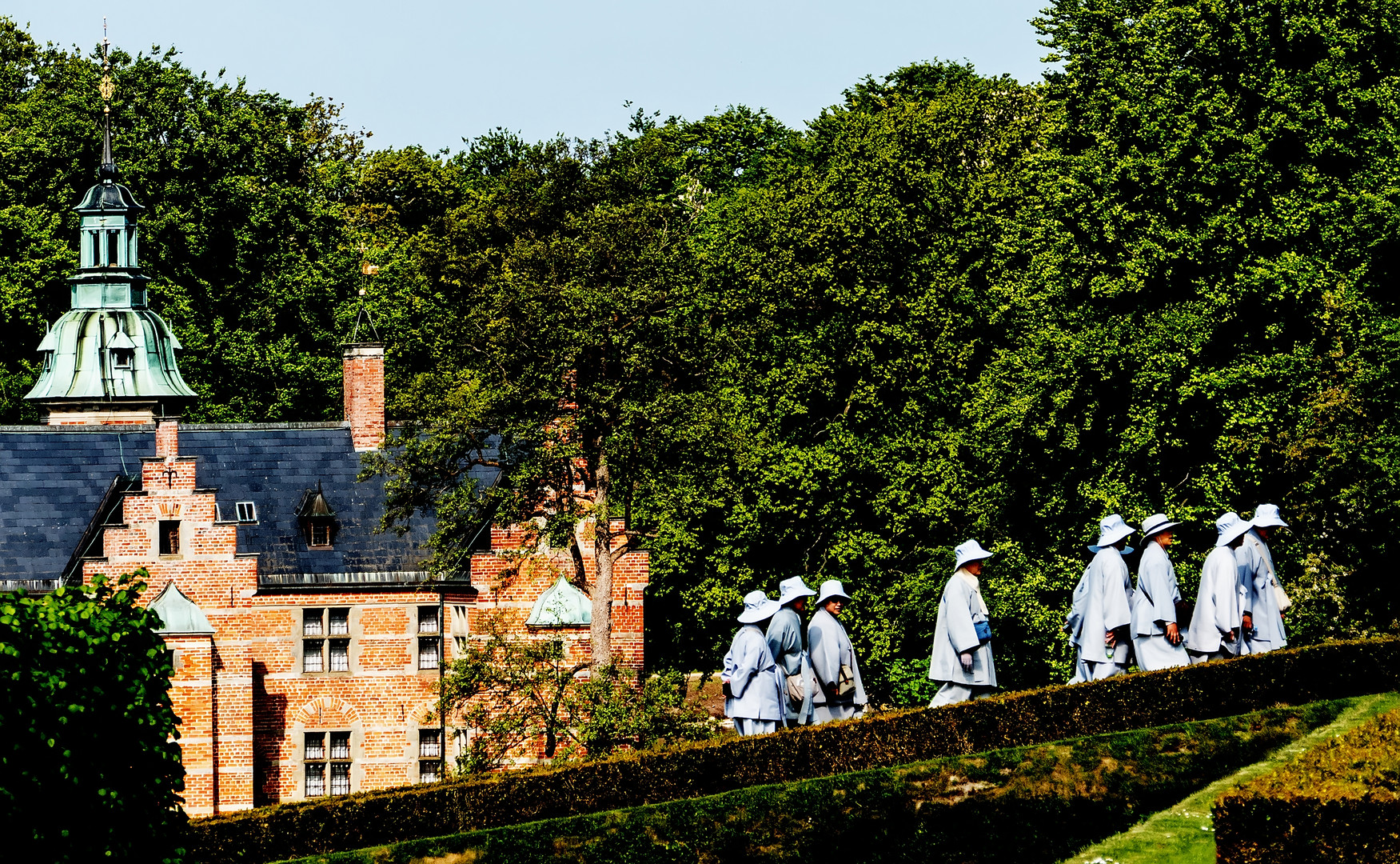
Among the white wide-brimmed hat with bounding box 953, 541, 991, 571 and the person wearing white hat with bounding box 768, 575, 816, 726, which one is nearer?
the white wide-brimmed hat with bounding box 953, 541, 991, 571

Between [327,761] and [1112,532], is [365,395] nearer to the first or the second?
[327,761]

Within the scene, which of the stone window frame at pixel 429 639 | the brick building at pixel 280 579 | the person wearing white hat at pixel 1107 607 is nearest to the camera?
the person wearing white hat at pixel 1107 607

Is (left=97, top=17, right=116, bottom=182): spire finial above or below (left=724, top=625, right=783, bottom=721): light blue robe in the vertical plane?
above

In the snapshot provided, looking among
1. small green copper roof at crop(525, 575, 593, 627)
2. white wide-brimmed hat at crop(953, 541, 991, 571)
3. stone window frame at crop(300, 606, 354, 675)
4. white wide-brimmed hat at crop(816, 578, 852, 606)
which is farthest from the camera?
stone window frame at crop(300, 606, 354, 675)

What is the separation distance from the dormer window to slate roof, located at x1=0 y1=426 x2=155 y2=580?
4.10 m

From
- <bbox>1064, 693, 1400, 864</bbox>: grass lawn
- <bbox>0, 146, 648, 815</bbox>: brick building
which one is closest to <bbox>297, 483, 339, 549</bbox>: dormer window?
<bbox>0, 146, 648, 815</bbox>: brick building

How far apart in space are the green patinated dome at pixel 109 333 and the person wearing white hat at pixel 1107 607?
3495 centimetres

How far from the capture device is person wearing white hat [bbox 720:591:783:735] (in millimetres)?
20047

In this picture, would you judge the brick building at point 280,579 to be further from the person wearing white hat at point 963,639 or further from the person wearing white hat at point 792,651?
the person wearing white hat at point 963,639

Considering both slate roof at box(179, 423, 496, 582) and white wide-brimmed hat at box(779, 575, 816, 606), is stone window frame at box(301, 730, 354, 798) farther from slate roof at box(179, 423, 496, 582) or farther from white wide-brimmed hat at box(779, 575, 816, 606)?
white wide-brimmed hat at box(779, 575, 816, 606)

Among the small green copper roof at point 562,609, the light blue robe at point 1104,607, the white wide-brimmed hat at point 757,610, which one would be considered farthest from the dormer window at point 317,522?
the light blue robe at point 1104,607

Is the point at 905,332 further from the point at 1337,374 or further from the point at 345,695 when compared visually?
the point at 345,695

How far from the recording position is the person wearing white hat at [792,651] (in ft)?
65.8

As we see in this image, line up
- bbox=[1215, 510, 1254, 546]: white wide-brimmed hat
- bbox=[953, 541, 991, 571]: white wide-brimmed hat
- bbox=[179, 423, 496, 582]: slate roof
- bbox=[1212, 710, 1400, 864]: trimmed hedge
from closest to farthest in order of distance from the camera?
bbox=[1212, 710, 1400, 864]: trimmed hedge
bbox=[953, 541, 991, 571]: white wide-brimmed hat
bbox=[1215, 510, 1254, 546]: white wide-brimmed hat
bbox=[179, 423, 496, 582]: slate roof
